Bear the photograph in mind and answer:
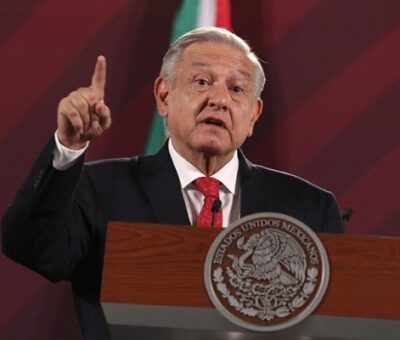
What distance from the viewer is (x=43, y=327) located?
8.37 ft

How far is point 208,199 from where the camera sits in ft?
6.55

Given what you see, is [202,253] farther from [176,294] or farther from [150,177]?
[150,177]

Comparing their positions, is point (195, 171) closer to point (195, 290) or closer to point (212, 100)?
point (212, 100)

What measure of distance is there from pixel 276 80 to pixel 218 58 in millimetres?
626

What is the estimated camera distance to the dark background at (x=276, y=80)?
267cm

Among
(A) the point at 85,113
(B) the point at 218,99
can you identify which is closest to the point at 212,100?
(B) the point at 218,99

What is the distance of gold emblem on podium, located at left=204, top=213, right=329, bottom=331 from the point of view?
1.31 meters

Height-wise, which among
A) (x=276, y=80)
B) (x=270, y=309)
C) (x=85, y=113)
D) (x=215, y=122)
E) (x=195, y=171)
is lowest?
(x=270, y=309)

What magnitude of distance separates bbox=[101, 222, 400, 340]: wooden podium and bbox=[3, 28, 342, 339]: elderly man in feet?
0.99

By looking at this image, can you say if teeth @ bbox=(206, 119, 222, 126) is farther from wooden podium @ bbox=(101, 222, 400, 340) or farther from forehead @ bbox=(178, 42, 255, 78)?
wooden podium @ bbox=(101, 222, 400, 340)

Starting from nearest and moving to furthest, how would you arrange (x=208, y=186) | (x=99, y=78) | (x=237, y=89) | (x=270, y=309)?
(x=270, y=309) → (x=99, y=78) → (x=208, y=186) → (x=237, y=89)

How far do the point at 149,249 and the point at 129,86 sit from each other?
1.41 m

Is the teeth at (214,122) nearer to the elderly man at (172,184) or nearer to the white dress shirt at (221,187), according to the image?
the elderly man at (172,184)

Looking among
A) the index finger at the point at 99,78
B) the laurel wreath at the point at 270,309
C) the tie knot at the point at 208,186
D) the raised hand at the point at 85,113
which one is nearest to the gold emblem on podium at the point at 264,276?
the laurel wreath at the point at 270,309
